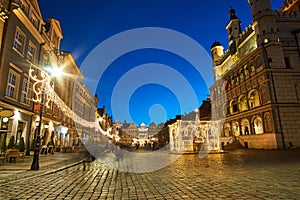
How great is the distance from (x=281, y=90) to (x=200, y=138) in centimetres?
1452

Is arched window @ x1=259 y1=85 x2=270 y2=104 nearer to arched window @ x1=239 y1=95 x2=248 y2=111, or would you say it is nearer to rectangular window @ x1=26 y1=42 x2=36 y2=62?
arched window @ x1=239 y1=95 x2=248 y2=111

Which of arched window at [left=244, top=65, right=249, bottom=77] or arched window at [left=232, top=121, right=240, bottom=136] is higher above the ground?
arched window at [left=244, top=65, right=249, bottom=77]

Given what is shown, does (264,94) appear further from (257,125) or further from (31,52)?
(31,52)

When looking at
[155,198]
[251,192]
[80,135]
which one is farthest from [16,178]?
[80,135]

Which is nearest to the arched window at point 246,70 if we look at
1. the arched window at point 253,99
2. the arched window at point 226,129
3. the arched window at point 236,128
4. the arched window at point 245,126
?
the arched window at point 253,99

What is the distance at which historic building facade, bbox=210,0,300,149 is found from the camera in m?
27.7

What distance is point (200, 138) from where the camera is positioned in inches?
1024

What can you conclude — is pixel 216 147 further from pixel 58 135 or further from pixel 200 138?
pixel 58 135

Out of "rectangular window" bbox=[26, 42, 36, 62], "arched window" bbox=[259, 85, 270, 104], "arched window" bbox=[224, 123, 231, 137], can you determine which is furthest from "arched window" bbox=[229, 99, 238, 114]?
"rectangular window" bbox=[26, 42, 36, 62]

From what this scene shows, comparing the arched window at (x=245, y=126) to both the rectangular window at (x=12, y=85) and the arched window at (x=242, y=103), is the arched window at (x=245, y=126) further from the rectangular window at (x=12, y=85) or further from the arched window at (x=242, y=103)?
the rectangular window at (x=12, y=85)

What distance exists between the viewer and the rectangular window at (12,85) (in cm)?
1622

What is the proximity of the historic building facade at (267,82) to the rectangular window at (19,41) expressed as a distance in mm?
31164

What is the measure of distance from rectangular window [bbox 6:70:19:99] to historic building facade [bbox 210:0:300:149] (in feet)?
102

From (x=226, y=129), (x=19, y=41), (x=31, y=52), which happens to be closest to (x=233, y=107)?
(x=226, y=129)
